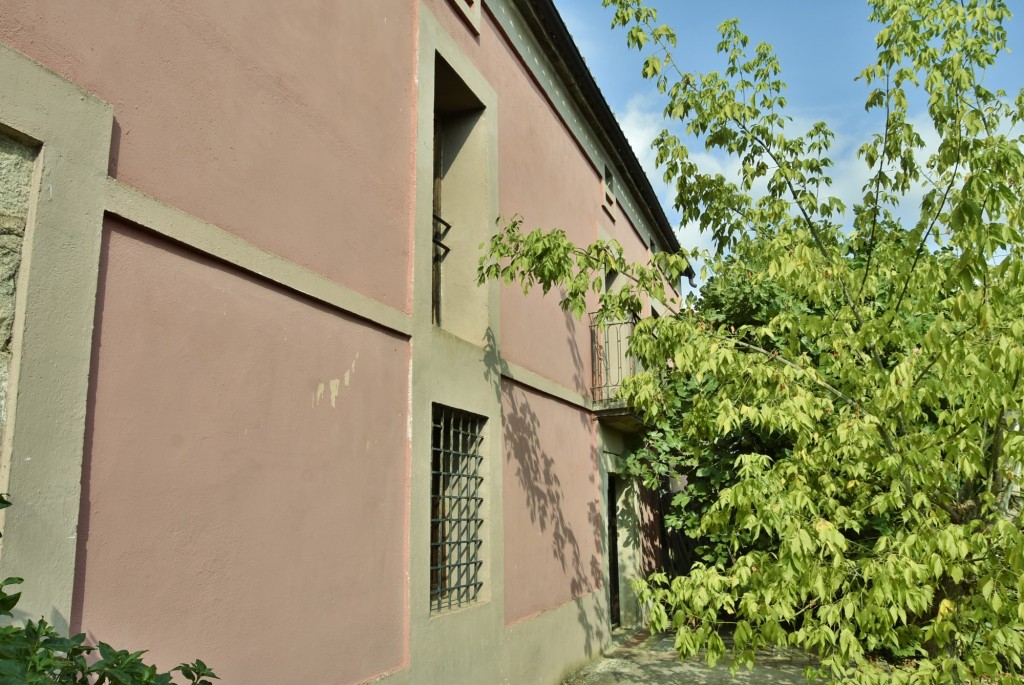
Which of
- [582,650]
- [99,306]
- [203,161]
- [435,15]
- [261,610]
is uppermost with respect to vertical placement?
[435,15]

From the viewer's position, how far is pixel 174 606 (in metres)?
3.34

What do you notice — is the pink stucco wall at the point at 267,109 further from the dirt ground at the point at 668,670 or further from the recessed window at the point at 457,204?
the dirt ground at the point at 668,670

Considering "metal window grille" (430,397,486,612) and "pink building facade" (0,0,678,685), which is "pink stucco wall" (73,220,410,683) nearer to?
"pink building facade" (0,0,678,685)

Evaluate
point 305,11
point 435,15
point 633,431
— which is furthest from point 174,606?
point 633,431

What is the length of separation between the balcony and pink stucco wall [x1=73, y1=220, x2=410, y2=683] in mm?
5152

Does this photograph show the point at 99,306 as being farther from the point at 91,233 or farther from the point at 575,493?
the point at 575,493

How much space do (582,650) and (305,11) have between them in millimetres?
6865

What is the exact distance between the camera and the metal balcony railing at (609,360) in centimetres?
1025

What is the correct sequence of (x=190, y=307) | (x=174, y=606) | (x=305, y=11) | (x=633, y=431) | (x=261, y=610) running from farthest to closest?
1. (x=633, y=431)
2. (x=305, y=11)
3. (x=261, y=610)
4. (x=190, y=307)
5. (x=174, y=606)

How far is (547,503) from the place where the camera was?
7.99 m

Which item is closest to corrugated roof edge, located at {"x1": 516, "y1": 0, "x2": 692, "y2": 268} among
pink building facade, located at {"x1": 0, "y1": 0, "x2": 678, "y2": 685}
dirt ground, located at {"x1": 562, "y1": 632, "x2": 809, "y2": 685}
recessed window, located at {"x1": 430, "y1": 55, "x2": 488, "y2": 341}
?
pink building facade, located at {"x1": 0, "y1": 0, "x2": 678, "y2": 685}

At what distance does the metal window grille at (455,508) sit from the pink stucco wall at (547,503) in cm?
53

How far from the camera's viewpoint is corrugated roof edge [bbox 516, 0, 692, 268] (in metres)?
8.67

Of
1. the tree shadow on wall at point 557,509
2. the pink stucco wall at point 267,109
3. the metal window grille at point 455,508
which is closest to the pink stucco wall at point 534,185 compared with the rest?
the tree shadow on wall at point 557,509
